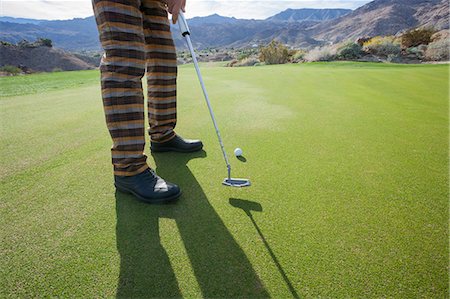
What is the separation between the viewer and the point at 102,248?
975 millimetres

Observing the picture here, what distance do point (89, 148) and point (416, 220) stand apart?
204 cm

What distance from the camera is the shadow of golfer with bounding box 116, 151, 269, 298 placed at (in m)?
0.82

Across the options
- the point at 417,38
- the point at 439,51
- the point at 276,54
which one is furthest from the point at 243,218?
the point at 276,54

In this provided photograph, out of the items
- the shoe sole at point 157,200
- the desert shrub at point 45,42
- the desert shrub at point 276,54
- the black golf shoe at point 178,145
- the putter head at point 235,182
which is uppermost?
the desert shrub at point 45,42

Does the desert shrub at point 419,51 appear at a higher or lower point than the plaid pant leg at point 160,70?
higher

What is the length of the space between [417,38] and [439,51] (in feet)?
10.2

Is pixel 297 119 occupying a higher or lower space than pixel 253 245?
higher

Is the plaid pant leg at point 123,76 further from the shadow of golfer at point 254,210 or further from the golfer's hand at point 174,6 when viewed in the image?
the shadow of golfer at point 254,210

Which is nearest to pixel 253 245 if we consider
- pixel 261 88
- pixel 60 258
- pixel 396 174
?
pixel 60 258

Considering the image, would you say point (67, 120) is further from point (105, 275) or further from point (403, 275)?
point (403, 275)

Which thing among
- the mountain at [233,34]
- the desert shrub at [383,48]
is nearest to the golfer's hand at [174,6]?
the desert shrub at [383,48]

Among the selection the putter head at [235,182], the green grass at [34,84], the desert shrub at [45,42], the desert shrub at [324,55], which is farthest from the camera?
the desert shrub at [45,42]

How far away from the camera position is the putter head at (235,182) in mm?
1359

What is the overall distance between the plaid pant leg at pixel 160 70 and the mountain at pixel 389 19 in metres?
81.5
